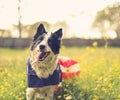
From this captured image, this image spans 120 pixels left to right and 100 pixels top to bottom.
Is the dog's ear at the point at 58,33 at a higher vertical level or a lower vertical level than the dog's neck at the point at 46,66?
higher

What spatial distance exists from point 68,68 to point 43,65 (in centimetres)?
155

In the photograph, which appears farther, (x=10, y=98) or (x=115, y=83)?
(x=115, y=83)

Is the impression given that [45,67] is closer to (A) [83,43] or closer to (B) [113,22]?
(A) [83,43]

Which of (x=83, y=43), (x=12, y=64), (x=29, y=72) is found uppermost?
(x=29, y=72)

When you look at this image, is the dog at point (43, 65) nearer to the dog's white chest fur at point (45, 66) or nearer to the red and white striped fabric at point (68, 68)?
the dog's white chest fur at point (45, 66)

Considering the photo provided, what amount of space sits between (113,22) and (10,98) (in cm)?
1952

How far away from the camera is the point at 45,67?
24.6 feet

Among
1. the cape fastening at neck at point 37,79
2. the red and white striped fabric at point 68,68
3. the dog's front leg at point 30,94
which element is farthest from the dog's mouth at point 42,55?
the red and white striped fabric at point 68,68

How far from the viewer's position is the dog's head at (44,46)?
23.6ft

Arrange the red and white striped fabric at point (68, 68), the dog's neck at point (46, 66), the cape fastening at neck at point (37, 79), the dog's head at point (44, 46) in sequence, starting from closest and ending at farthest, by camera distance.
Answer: the dog's head at point (44, 46)
the dog's neck at point (46, 66)
the cape fastening at neck at point (37, 79)
the red and white striped fabric at point (68, 68)

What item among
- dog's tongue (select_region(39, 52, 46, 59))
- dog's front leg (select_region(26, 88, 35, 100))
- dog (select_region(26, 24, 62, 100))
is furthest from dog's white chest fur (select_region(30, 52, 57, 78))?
dog's front leg (select_region(26, 88, 35, 100))

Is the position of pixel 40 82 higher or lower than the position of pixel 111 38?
higher

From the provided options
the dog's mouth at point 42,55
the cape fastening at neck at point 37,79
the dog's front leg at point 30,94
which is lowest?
the dog's front leg at point 30,94

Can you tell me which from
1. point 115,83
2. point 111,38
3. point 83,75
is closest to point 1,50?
point 111,38
